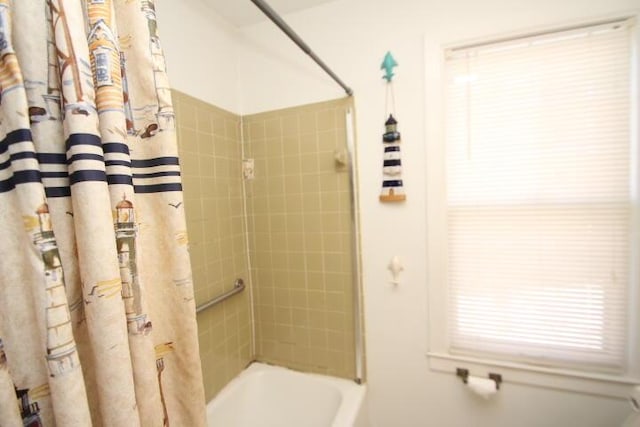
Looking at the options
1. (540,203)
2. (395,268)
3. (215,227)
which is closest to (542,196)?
(540,203)

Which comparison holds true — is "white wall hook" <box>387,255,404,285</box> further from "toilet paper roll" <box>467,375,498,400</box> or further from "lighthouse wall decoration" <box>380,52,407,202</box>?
"toilet paper roll" <box>467,375,498,400</box>

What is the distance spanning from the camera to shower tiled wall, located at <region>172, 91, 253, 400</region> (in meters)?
→ 1.34

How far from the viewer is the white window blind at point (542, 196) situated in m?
1.14

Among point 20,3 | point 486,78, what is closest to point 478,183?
point 486,78

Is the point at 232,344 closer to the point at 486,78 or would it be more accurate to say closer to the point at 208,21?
the point at 208,21

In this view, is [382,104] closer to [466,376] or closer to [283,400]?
[466,376]

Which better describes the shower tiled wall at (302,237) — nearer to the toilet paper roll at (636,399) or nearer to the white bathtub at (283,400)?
the white bathtub at (283,400)

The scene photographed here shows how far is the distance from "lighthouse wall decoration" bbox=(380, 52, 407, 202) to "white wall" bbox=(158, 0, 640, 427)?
36 mm

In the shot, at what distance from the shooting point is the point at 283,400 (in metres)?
1.61

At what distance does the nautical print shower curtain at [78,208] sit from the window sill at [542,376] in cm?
132

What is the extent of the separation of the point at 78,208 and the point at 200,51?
129 cm

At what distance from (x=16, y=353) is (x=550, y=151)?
176cm

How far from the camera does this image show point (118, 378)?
1.54 feet

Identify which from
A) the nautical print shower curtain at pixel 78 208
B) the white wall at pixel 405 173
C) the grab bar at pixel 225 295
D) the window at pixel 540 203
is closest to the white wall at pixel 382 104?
the white wall at pixel 405 173
